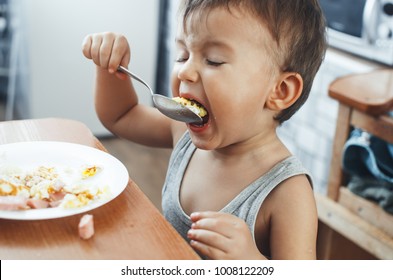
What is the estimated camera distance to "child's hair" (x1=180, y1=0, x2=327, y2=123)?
85 centimetres

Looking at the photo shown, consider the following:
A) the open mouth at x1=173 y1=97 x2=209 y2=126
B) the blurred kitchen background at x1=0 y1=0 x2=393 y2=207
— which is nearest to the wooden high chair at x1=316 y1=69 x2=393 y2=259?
the blurred kitchen background at x1=0 y1=0 x2=393 y2=207

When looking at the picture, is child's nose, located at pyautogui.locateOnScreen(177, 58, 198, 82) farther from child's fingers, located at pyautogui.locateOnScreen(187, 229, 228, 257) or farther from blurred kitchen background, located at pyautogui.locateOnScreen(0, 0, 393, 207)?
blurred kitchen background, located at pyautogui.locateOnScreen(0, 0, 393, 207)

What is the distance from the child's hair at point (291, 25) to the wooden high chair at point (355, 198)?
545mm

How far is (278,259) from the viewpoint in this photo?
2.61ft

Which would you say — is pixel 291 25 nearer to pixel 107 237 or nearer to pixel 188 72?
pixel 188 72

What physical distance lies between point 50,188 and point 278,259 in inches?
13.4

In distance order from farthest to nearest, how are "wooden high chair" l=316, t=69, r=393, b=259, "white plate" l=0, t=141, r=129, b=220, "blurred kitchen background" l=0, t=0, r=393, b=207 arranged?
1. "blurred kitchen background" l=0, t=0, r=393, b=207
2. "wooden high chair" l=316, t=69, r=393, b=259
3. "white plate" l=0, t=141, r=129, b=220

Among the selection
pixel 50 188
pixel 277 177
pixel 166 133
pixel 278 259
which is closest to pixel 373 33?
pixel 166 133

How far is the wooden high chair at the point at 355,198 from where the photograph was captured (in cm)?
142

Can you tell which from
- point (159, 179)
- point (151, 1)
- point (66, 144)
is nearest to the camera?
point (66, 144)

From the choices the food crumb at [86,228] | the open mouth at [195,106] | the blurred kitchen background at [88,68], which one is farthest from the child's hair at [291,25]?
the blurred kitchen background at [88,68]

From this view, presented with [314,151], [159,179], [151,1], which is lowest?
[159,179]

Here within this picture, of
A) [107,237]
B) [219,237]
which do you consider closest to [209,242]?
[219,237]
